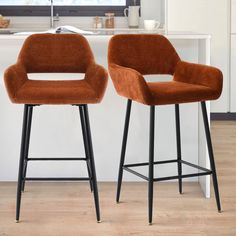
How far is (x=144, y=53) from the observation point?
3602 millimetres

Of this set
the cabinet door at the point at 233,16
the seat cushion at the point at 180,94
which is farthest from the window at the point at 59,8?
the seat cushion at the point at 180,94

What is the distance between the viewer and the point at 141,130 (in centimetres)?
400

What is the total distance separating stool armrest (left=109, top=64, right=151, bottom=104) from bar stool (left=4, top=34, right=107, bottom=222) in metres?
0.10

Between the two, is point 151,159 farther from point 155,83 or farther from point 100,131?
point 100,131

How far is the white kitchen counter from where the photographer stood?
395cm

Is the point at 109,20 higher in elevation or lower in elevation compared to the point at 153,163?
higher

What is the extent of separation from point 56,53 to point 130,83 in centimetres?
54

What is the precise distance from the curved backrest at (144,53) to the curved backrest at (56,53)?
6.1 inches

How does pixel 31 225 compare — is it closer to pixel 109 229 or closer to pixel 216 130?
pixel 109 229

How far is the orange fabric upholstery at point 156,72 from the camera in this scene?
3197 millimetres

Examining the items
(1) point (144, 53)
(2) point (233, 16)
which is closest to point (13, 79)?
(1) point (144, 53)

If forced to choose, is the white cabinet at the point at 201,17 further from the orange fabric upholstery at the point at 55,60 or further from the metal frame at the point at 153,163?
the orange fabric upholstery at the point at 55,60

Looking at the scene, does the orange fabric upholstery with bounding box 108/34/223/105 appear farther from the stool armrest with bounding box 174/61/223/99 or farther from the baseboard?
the baseboard

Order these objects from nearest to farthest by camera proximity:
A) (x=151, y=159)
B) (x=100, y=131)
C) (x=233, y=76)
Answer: (x=151, y=159)
(x=100, y=131)
(x=233, y=76)
